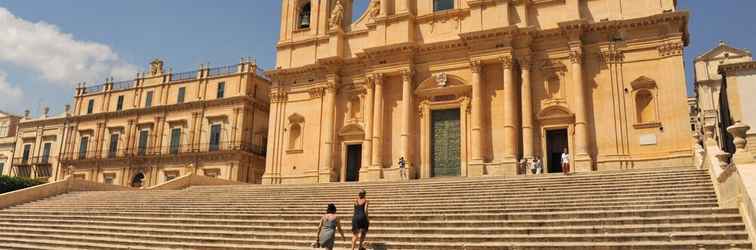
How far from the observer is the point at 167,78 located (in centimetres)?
4103

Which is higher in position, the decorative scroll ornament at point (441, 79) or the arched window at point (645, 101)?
the decorative scroll ornament at point (441, 79)

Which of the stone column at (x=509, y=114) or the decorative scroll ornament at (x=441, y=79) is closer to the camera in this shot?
the stone column at (x=509, y=114)

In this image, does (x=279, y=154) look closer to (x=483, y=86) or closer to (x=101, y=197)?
(x=101, y=197)

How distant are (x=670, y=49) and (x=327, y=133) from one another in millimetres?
15528

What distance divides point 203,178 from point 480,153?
1313cm

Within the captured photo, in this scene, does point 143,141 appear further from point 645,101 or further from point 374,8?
point 645,101

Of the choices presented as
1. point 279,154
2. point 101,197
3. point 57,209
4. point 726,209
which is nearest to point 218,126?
point 279,154

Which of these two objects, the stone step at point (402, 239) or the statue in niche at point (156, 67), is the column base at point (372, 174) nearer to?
the stone step at point (402, 239)

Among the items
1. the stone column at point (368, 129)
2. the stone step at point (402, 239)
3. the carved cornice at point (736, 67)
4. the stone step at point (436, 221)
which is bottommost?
the stone step at point (402, 239)

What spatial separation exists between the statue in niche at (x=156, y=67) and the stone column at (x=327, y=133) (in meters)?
18.8

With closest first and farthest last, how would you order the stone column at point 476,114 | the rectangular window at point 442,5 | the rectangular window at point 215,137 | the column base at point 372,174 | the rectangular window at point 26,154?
the stone column at point 476,114
the column base at point 372,174
the rectangular window at point 442,5
the rectangular window at point 215,137
the rectangular window at point 26,154

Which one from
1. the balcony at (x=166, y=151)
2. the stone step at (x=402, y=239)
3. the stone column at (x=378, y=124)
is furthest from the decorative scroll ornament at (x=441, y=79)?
the balcony at (x=166, y=151)

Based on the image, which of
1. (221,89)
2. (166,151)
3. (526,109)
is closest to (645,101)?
(526,109)

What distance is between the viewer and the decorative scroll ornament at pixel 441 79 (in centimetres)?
2639
